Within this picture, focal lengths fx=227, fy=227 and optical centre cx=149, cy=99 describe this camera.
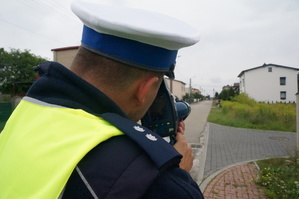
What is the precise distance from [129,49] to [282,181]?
4.68 m

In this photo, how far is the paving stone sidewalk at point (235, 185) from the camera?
14.1 feet

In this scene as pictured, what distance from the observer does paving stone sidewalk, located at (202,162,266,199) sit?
430cm

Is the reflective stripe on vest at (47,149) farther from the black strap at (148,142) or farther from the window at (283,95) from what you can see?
Result: the window at (283,95)

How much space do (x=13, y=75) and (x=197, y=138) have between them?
3287cm

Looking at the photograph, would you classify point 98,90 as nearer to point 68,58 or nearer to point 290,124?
point 290,124

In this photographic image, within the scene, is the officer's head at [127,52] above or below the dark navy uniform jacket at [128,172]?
above

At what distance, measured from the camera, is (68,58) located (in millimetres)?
18812

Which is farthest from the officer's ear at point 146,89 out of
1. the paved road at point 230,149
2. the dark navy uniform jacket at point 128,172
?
the paved road at point 230,149

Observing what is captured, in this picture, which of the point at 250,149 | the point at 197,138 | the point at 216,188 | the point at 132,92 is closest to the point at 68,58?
the point at 197,138

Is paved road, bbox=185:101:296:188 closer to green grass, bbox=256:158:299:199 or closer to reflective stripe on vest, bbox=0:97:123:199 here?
green grass, bbox=256:158:299:199

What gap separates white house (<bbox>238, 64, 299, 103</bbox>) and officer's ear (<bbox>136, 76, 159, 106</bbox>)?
150 feet

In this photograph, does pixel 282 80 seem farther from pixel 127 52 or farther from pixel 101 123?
pixel 101 123

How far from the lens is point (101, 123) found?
73 centimetres

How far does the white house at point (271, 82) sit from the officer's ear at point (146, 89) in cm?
4586
